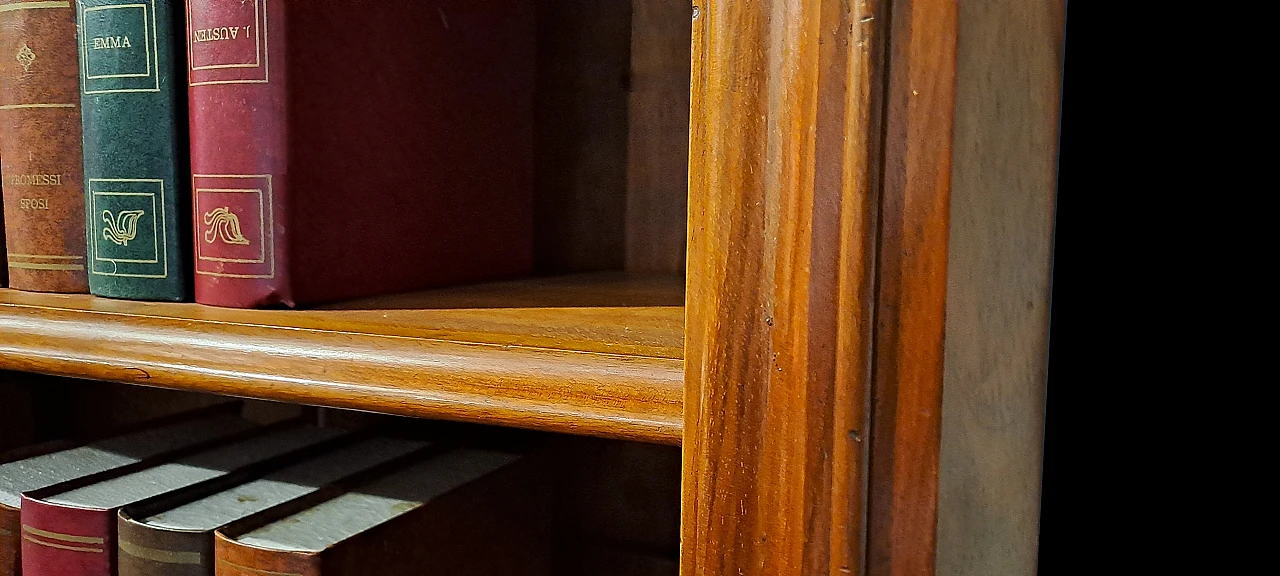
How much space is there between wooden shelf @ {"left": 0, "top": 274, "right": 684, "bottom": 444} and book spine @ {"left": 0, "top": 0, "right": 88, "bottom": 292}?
0.09 ft

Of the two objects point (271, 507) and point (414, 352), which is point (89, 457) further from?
point (414, 352)

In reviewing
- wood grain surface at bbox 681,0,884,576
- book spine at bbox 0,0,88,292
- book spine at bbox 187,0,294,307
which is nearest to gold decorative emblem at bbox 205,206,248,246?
book spine at bbox 187,0,294,307

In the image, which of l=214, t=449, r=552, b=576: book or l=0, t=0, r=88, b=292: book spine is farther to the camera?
l=0, t=0, r=88, b=292: book spine

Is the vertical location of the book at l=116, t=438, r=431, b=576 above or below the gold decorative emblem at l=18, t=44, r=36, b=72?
below

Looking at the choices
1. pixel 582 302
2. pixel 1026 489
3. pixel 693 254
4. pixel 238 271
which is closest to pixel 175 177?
pixel 238 271

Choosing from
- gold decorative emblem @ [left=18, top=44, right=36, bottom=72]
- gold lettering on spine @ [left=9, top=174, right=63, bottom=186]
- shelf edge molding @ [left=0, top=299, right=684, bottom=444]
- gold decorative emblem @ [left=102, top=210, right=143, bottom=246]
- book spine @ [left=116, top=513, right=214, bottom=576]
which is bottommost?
book spine @ [left=116, top=513, right=214, bottom=576]

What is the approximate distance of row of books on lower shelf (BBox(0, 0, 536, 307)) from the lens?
50 centimetres

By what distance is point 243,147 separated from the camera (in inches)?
19.5

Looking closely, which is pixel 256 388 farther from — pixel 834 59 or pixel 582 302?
pixel 834 59

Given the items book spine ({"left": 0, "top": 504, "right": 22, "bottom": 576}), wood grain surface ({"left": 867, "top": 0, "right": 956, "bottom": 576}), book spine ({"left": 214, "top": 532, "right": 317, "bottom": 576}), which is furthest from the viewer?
book spine ({"left": 0, "top": 504, "right": 22, "bottom": 576})

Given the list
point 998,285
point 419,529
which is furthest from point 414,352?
point 998,285

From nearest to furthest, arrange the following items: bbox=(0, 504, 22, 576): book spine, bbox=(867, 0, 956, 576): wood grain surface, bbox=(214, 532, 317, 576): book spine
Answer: bbox=(867, 0, 956, 576): wood grain surface, bbox=(214, 532, 317, 576): book spine, bbox=(0, 504, 22, 576): book spine

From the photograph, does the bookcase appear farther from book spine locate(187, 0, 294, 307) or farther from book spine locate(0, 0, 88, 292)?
book spine locate(0, 0, 88, 292)

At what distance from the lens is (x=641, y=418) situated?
368mm
